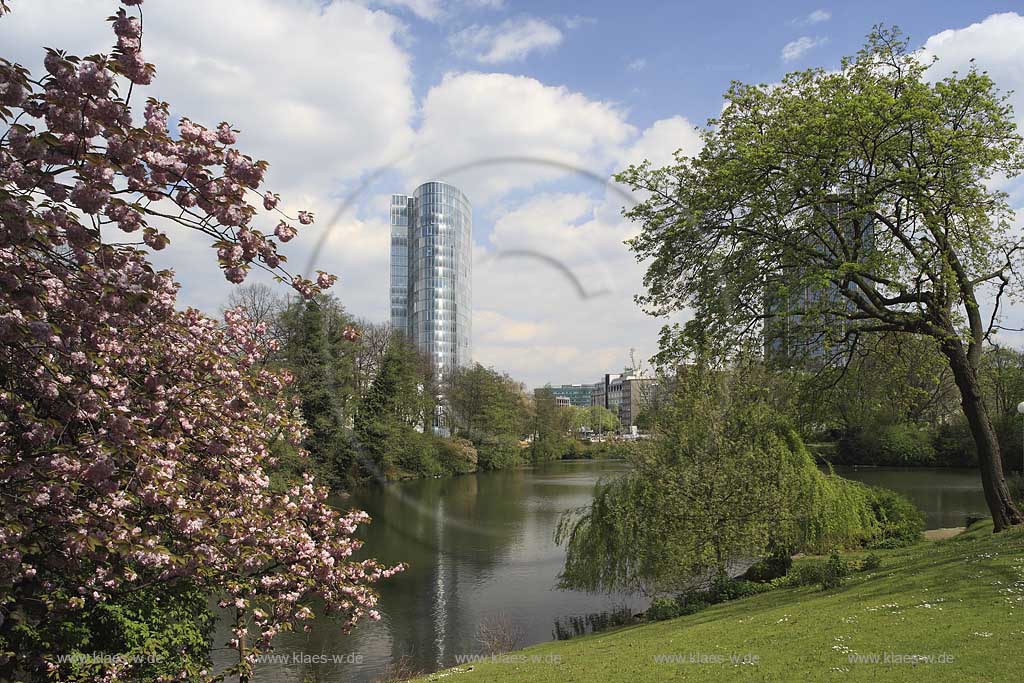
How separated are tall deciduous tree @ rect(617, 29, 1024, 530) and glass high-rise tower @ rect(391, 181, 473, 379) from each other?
452 cm

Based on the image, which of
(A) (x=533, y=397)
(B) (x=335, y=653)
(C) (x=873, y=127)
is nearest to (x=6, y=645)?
(B) (x=335, y=653)

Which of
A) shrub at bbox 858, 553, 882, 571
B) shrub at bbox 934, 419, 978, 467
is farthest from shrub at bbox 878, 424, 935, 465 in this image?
shrub at bbox 858, 553, 882, 571

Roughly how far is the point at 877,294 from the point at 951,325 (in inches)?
69.2

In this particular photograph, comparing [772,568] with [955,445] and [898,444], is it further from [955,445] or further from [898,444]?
[898,444]

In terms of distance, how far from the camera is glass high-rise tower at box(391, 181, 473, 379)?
18797 millimetres

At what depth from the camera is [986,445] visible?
17062mm

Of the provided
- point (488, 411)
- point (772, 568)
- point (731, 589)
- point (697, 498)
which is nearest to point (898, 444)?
point (488, 411)

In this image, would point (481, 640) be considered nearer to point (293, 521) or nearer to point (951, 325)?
point (293, 521)

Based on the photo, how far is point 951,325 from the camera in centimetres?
1697

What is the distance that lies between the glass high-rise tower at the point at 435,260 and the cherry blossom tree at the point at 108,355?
1180cm

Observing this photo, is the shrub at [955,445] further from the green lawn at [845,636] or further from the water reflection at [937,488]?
the green lawn at [845,636]

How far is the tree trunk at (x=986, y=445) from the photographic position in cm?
1691

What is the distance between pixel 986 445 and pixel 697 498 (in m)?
7.23

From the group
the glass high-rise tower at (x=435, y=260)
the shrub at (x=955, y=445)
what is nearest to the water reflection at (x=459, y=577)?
the glass high-rise tower at (x=435, y=260)
